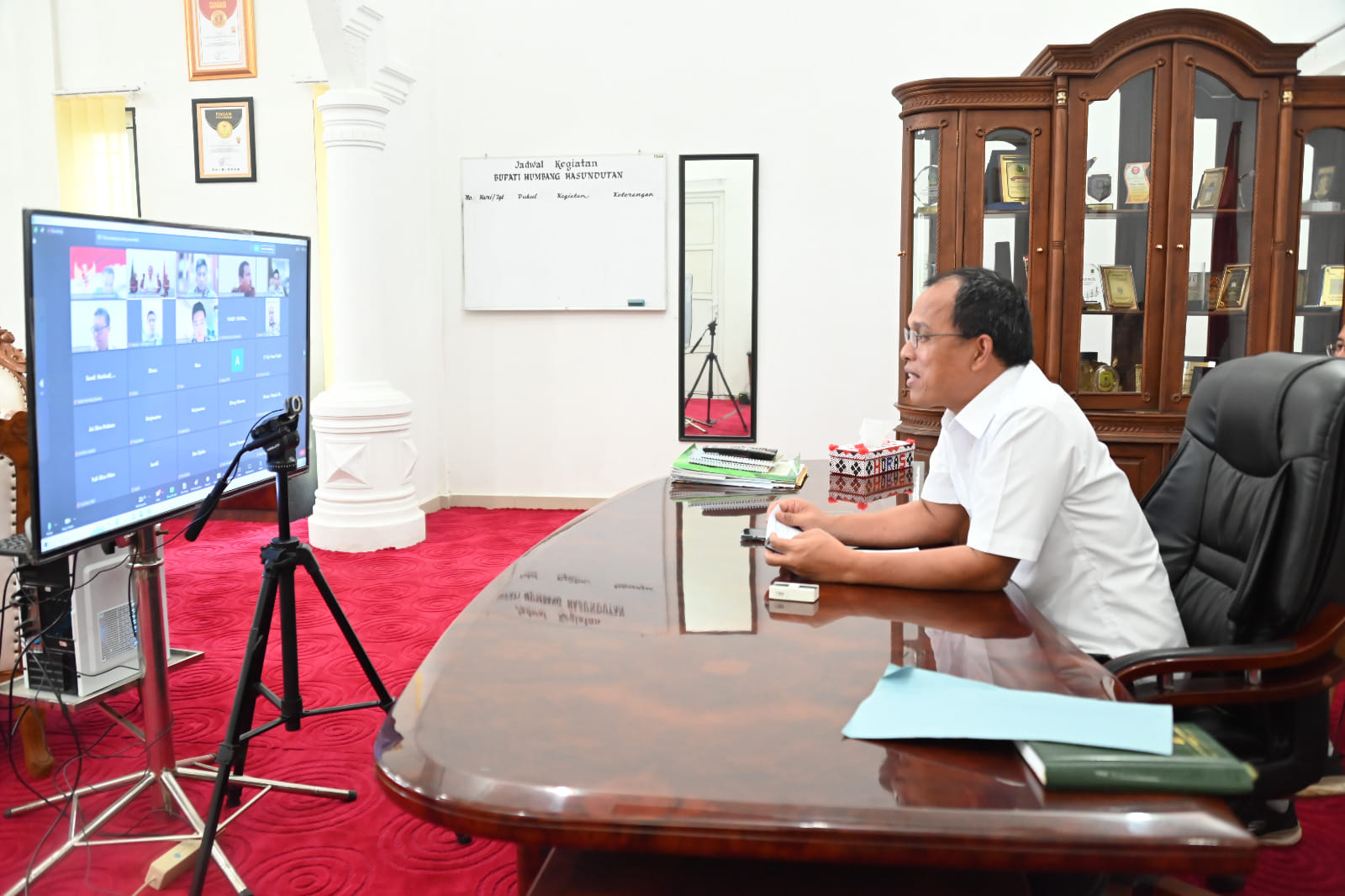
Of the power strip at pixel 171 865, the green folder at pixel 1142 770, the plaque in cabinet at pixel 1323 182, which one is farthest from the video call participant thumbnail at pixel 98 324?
the plaque in cabinet at pixel 1323 182

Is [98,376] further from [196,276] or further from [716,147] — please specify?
[716,147]

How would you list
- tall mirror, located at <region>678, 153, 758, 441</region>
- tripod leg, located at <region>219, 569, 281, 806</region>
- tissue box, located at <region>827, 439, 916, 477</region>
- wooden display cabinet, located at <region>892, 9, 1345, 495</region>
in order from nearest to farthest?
1. tripod leg, located at <region>219, 569, 281, 806</region>
2. tissue box, located at <region>827, 439, 916, 477</region>
3. wooden display cabinet, located at <region>892, 9, 1345, 495</region>
4. tall mirror, located at <region>678, 153, 758, 441</region>

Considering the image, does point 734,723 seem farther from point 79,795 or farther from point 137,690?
point 137,690

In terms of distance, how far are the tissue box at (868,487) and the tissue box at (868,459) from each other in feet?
0.05

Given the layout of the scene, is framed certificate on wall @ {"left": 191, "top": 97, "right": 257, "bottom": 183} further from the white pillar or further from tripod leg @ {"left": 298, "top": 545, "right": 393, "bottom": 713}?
tripod leg @ {"left": 298, "top": 545, "right": 393, "bottom": 713}

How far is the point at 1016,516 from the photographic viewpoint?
1.70 metres

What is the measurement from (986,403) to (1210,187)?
3.30 metres

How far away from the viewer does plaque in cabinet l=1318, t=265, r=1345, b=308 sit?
15.0ft

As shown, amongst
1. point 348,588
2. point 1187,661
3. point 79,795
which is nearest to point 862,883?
point 1187,661

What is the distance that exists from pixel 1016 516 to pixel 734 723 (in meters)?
0.81

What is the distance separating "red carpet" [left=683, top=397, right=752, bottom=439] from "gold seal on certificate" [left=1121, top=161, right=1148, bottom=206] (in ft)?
7.64

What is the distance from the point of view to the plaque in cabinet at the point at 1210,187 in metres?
4.47

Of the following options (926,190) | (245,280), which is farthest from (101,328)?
(926,190)

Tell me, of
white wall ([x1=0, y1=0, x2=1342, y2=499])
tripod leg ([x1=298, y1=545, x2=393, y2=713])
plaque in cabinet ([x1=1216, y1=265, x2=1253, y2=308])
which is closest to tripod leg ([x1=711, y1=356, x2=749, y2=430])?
white wall ([x1=0, y1=0, x2=1342, y2=499])
